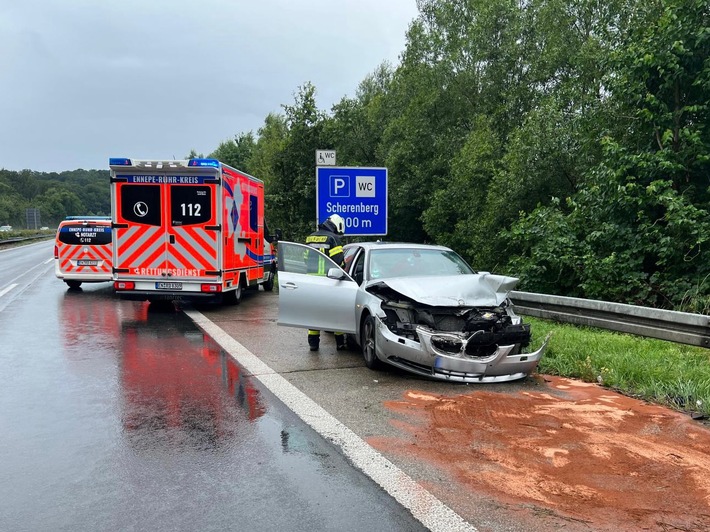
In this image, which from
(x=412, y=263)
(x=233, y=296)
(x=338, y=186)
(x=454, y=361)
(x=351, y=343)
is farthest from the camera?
(x=338, y=186)

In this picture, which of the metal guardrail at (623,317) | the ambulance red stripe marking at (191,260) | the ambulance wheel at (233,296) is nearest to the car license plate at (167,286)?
the ambulance red stripe marking at (191,260)

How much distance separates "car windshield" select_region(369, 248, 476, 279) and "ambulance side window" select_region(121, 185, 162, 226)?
19.5 feet

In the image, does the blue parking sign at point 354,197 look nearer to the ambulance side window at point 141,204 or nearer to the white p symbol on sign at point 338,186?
the white p symbol on sign at point 338,186

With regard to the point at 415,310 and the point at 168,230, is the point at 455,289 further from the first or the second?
the point at 168,230

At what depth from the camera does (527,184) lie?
1688 centimetres

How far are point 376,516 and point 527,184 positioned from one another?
14817 mm

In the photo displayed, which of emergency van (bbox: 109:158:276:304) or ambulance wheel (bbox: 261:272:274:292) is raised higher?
emergency van (bbox: 109:158:276:304)

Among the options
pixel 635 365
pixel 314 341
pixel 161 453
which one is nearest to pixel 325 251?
pixel 314 341

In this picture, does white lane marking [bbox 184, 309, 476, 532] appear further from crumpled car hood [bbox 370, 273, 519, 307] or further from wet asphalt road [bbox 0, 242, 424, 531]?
crumpled car hood [bbox 370, 273, 519, 307]

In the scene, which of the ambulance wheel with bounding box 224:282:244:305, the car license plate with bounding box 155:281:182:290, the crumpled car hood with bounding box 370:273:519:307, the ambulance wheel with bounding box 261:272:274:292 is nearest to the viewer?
the crumpled car hood with bounding box 370:273:519:307

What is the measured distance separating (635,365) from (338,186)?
364 inches

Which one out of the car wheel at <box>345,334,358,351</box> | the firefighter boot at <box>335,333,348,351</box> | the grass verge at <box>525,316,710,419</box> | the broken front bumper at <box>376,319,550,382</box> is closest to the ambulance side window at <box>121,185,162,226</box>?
the car wheel at <box>345,334,358,351</box>

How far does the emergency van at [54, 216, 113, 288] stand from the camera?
645 inches

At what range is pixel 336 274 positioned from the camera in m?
7.75
